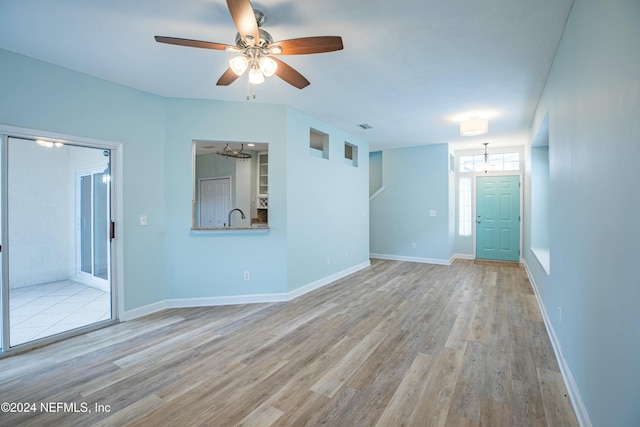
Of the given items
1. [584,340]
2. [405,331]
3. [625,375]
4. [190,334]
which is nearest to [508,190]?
[405,331]

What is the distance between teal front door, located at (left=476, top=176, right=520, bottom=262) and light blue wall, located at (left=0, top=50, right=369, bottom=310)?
454cm

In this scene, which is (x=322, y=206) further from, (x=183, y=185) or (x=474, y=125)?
(x=474, y=125)

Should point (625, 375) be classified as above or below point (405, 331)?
above

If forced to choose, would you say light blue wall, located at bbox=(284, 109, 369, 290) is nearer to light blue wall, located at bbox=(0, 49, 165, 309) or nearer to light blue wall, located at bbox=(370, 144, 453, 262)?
light blue wall, located at bbox=(370, 144, 453, 262)

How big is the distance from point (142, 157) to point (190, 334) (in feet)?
7.10

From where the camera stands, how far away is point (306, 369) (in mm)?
2365

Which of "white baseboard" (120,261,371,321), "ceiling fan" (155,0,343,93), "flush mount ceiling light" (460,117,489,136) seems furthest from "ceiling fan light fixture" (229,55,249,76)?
"flush mount ceiling light" (460,117,489,136)

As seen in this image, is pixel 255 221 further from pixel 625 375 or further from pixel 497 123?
pixel 625 375

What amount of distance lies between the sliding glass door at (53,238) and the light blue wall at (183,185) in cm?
26

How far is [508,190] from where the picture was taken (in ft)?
22.1

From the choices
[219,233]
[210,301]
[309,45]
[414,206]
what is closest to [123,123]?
[219,233]

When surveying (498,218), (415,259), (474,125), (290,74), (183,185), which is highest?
(474,125)

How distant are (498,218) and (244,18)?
22.8 ft

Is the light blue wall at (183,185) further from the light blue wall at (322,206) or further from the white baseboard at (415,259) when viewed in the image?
the white baseboard at (415,259)
